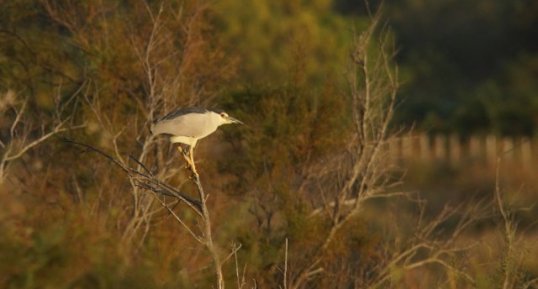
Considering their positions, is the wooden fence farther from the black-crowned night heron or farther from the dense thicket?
the black-crowned night heron

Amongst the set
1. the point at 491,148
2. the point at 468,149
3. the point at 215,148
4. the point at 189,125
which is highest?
the point at 189,125

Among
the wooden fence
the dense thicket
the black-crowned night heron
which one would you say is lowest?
the wooden fence

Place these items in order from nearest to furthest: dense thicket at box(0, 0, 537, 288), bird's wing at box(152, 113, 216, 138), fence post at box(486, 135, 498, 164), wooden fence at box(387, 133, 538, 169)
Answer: bird's wing at box(152, 113, 216, 138) → dense thicket at box(0, 0, 537, 288) → wooden fence at box(387, 133, 538, 169) → fence post at box(486, 135, 498, 164)

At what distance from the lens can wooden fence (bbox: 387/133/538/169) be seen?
101ft

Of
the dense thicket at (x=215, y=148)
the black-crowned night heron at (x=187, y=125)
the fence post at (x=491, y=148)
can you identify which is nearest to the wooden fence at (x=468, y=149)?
the fence post at (x=491, y=148)

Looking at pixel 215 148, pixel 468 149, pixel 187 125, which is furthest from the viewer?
pixel 468 149

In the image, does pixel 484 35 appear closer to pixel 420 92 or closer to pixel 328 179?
A: pixel 420 92

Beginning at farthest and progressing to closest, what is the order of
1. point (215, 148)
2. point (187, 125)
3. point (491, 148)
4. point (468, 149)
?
point (468, 149), point (491, 148), point (215, 148), point (187, 125)

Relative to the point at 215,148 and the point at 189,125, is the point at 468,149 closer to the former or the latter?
the point at 215,148

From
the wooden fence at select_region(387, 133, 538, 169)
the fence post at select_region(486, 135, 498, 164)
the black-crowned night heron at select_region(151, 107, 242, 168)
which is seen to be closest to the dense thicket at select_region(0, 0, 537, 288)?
the black-crowned night heron at select_region(151, 107, 242, 168)

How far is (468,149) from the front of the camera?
34.4m

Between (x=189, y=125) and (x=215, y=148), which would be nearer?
(x=189, y=125)

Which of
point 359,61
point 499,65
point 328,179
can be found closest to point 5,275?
point 359,61

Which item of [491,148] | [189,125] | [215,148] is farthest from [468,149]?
[189,125]
